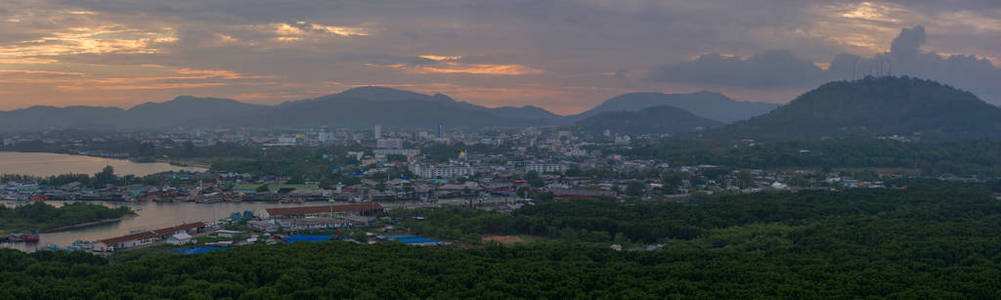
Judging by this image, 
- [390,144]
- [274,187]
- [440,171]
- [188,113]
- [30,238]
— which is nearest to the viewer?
[30,238]

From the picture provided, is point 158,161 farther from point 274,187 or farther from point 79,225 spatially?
point 79,225

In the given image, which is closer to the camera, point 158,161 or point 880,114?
point 158,161

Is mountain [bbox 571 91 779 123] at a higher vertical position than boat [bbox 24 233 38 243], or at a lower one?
higher

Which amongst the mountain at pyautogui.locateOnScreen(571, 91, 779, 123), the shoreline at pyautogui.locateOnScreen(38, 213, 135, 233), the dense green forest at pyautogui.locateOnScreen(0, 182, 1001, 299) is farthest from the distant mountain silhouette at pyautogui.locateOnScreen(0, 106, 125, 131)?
the dense green forest at pyautogui.locateOnScreen(0, 182, 1001, 299)

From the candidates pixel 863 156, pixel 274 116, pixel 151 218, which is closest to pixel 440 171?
pixel 151 218

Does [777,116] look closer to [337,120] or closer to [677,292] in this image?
[677,292]

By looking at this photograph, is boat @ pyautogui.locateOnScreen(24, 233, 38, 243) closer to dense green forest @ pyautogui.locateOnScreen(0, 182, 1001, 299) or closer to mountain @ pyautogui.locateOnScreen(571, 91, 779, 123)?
dense green forest @ pyautogui.locateOnScreen(0, 182, 1001, 299)

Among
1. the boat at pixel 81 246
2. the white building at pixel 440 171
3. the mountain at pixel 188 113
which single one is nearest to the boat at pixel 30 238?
the boat at pixel 81 246
